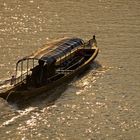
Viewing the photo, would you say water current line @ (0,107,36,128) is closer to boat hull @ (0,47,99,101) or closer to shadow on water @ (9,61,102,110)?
shadow on water @ (9,61,102,110)

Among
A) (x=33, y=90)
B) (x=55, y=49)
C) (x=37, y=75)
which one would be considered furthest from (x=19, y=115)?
(x=55, y=49)

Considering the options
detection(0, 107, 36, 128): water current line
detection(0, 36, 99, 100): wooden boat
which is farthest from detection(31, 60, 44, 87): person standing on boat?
detection(0, 107, 36, 128): water current line

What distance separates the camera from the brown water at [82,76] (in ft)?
119

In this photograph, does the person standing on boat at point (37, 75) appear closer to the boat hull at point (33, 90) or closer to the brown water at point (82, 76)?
the boat hull at point (33, 90)

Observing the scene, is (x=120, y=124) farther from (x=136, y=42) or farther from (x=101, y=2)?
(x=101, y=2)

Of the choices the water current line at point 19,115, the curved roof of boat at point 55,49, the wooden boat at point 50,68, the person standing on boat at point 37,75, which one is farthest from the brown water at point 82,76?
the curved roof of boat at point 55,49

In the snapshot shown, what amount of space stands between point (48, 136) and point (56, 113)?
409cm

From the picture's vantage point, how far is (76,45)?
170ft

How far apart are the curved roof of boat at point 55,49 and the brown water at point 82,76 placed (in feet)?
9.12

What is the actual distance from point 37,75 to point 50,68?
177 centimetres

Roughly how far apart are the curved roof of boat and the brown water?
2.78 metres

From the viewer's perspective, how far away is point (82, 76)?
47.5 m

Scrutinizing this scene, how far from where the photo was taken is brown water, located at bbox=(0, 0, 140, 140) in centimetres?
3638

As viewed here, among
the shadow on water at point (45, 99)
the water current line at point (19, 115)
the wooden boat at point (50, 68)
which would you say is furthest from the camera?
the wooden boat at point (50, 68)
